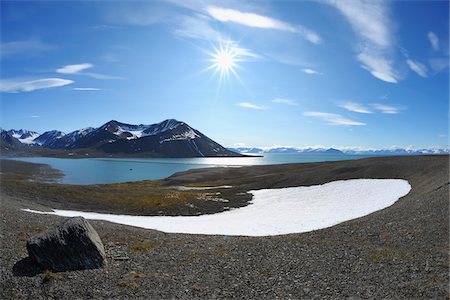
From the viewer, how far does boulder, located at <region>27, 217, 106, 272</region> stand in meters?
17.7

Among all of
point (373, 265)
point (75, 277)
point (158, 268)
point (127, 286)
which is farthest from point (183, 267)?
point (373, 265)

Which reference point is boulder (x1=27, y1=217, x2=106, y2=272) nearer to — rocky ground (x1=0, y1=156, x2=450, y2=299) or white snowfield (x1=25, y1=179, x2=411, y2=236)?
rocky ground (x1=0, y1=156, x2=450, y2=299)

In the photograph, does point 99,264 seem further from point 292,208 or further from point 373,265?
point 292,208

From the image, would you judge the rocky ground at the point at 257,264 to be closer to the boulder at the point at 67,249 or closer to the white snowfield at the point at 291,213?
the boulder at the point at 67,249

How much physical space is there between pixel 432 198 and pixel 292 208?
66.1ft

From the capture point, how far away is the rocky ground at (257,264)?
15.7 meters

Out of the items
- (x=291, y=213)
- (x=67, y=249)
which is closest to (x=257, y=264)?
(x=67, y=249)

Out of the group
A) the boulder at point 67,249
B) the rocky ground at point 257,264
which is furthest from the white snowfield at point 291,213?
the boulder at point 67,249

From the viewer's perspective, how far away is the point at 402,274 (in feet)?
52.9

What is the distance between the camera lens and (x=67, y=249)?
17906 mm

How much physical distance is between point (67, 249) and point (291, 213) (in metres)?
33.7

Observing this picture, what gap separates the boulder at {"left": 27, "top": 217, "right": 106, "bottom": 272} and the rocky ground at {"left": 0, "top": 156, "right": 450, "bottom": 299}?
56cm

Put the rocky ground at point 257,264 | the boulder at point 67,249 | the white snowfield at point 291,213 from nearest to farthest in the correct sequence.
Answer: the rocky ground at point 257,264
the boulder at point 67,249
the white snowfield at point 291,213

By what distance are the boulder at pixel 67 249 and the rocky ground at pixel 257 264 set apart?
0.56 metres
